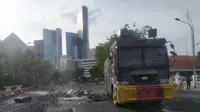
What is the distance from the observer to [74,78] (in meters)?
86.9

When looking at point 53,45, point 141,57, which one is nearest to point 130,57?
point 141,57

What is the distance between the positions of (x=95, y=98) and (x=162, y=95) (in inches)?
304

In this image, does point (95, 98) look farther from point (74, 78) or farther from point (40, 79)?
point (74, 78)

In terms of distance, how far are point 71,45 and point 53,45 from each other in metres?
7.17

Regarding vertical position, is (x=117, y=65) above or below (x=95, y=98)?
above

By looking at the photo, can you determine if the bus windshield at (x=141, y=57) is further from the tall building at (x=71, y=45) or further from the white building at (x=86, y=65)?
the tall building at (x=71, y=45)

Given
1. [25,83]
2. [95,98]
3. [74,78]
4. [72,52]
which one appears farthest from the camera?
[72,52]

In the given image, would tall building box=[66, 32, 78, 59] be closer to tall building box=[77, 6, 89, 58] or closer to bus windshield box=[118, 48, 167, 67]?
tall building box=[77, 6, 89, 58]

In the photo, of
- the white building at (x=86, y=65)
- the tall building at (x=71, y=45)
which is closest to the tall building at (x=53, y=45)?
the tall building at (x=71, y=45)

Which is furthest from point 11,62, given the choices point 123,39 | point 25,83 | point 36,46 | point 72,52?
point 72,52

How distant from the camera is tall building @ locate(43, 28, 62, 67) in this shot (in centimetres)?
10719

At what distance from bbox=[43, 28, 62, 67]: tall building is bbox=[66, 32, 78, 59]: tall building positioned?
119 inches

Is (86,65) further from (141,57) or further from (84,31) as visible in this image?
(141,57)

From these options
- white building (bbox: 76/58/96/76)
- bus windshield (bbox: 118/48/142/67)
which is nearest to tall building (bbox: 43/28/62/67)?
white building (bbox: 76/58/96/76)
